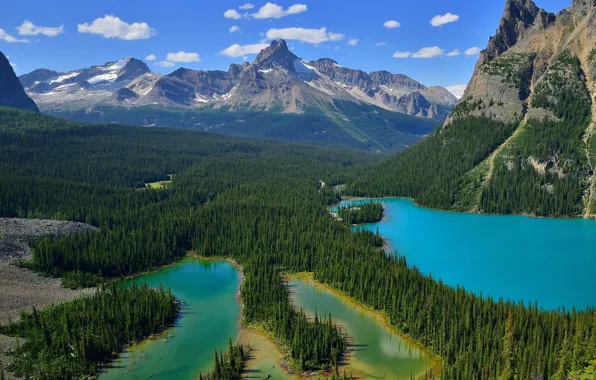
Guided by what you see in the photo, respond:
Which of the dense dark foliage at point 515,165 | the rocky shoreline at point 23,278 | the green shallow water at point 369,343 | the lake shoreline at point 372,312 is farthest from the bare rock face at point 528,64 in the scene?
the rocky shoreline at point 23,278

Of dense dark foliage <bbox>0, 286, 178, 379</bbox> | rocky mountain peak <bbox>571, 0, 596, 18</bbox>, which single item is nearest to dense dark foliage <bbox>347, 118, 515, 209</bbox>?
rocky mountain peak <bbox>571, 0, 596, 18</bbox>

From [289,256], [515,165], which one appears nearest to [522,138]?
[515,165]

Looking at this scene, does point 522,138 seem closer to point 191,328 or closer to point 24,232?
point 191,328

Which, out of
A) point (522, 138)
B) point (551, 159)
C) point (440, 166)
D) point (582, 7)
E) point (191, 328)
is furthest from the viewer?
point (582, 7)

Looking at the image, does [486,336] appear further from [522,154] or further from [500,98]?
[500,98]

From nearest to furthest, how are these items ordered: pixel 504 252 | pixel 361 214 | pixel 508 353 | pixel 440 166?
pixel 508 353 → pixel 504 252 → pixel 361 214 → pixel 440 166

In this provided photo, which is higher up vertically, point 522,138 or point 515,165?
point 522,138

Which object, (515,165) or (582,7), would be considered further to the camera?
(582,7)

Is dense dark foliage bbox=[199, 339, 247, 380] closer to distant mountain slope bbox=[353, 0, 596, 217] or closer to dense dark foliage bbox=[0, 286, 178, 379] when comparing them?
dense dark foliage bbox=[0, 286, 178, 379]
